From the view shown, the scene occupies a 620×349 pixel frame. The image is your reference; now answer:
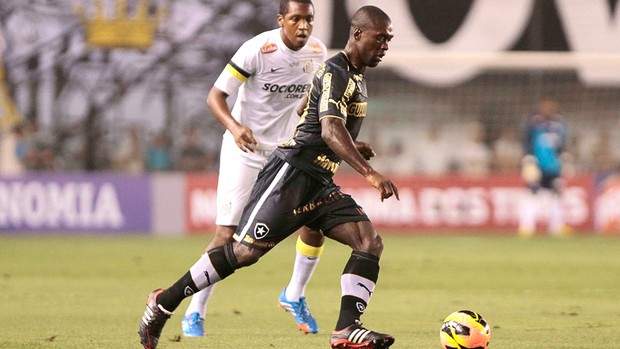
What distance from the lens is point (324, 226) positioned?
25.4 ft

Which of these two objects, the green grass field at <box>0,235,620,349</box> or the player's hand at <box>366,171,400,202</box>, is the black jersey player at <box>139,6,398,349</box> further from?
the green grass field at <box>0,235,620,349</box>

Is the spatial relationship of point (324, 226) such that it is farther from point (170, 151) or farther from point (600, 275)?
point (170, 151)

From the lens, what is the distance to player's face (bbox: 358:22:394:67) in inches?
287

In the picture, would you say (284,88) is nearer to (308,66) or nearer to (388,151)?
(308,66)

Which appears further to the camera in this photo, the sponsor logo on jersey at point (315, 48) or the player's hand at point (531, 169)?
the player's hand at point (531, 169)

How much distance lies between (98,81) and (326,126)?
1837cm

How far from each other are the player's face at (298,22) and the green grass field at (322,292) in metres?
2.11

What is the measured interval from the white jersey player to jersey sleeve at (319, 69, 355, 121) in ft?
4.53

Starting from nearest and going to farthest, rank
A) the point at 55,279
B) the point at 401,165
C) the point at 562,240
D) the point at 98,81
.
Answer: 1. the point at 55,279
2. the point at 562,240
3. the point at 401,165
4. the point at 98,81

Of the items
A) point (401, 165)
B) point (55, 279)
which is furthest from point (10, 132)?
point (55, 279)

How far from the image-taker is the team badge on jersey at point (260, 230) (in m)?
7.53

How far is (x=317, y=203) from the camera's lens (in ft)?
25.3

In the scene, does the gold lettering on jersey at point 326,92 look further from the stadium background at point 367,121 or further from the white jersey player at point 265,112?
the stadium background at point 367,121

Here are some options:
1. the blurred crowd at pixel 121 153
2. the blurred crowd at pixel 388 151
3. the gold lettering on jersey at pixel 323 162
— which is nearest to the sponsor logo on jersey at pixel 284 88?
the gold lettering on jersey at pixel 323 162
